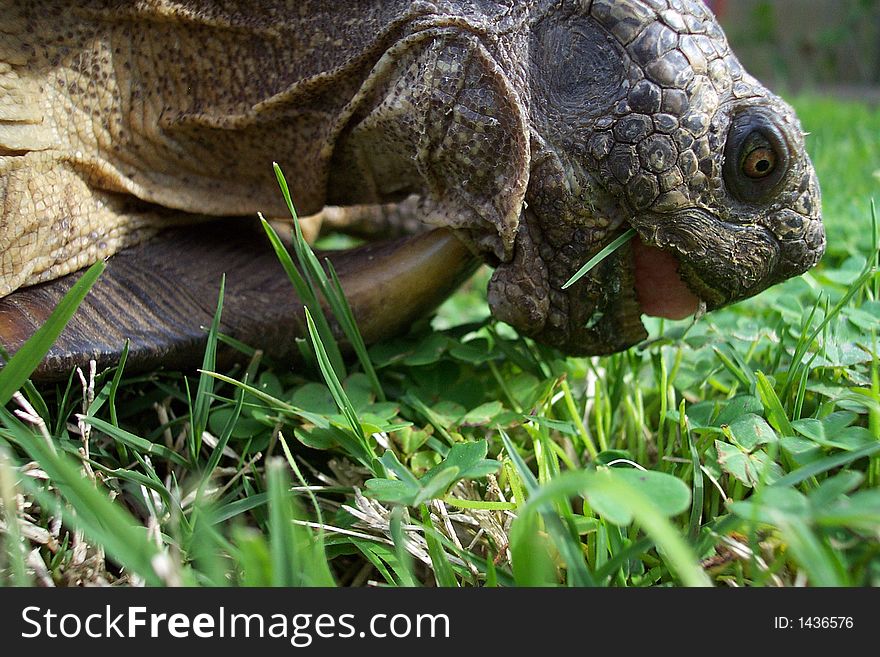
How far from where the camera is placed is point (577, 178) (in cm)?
112

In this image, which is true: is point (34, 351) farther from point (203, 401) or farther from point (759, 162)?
point (759, 162)

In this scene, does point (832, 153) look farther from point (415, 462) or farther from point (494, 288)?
point (415, 462)

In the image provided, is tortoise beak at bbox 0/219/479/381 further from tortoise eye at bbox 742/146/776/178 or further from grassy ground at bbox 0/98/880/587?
tortoise eye at bbox 742/146/776/178

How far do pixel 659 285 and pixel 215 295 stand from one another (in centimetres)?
76

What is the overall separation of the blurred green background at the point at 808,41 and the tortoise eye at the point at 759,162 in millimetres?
8374

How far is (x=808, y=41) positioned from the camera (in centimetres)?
917

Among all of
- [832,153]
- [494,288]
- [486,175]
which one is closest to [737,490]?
[494,288]

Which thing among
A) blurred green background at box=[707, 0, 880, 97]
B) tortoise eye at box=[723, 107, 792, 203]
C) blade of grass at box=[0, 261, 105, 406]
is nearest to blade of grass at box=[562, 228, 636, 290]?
tortoise eye at box=[723, 107, 792, 203]

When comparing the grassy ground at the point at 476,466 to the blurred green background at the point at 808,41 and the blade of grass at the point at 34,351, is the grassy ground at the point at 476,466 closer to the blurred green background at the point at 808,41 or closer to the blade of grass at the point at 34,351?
the blade of grass at the point at 34,351

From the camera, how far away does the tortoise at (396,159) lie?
1091 mm

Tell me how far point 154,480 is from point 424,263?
0.57 m

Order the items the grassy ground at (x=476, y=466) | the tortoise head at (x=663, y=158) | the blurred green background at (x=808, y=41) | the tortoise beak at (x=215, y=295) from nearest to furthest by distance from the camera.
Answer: the grassy ground at (x=476, y=466), the tortoise head at (x=663, y=158), the tortoise beak at (x=215, y=295), the blurred green background at (x=808, y=41)

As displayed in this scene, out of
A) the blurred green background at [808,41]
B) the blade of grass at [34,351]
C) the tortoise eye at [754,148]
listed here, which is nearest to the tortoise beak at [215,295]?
the blade of grass at [34,351]
